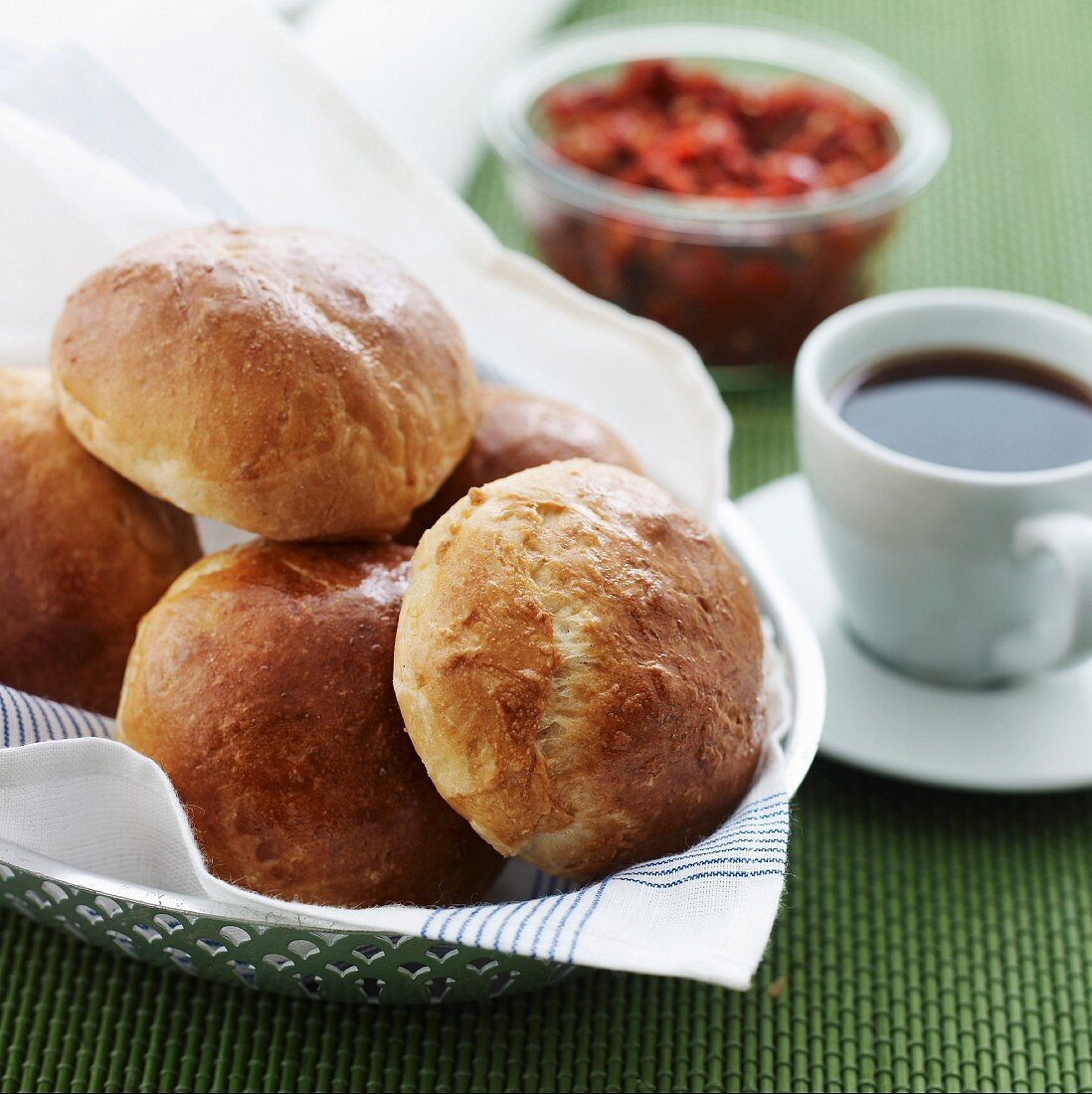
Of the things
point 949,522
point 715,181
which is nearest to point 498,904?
point 949,522

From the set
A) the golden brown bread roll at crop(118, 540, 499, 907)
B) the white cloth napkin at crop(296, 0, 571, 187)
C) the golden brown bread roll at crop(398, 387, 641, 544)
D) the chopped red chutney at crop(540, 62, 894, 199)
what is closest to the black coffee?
the golden brown bread roll at crop(398, 387, 641, 544)

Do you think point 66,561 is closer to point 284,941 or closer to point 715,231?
point 284,941

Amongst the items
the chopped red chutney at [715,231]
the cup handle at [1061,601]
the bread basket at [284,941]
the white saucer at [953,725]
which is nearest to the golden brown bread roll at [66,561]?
the bread basket at [284,941]

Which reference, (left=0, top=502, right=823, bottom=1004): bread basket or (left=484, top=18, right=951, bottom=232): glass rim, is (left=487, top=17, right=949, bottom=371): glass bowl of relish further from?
(left=0, top=502, right=823, bottom=1004): bread basket

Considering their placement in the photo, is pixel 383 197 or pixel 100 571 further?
pixel 383 197

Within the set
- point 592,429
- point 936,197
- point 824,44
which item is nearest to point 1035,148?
point 936,197

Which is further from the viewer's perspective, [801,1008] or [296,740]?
[801,1008]

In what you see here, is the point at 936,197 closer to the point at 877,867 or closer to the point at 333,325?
the point at 877,867
